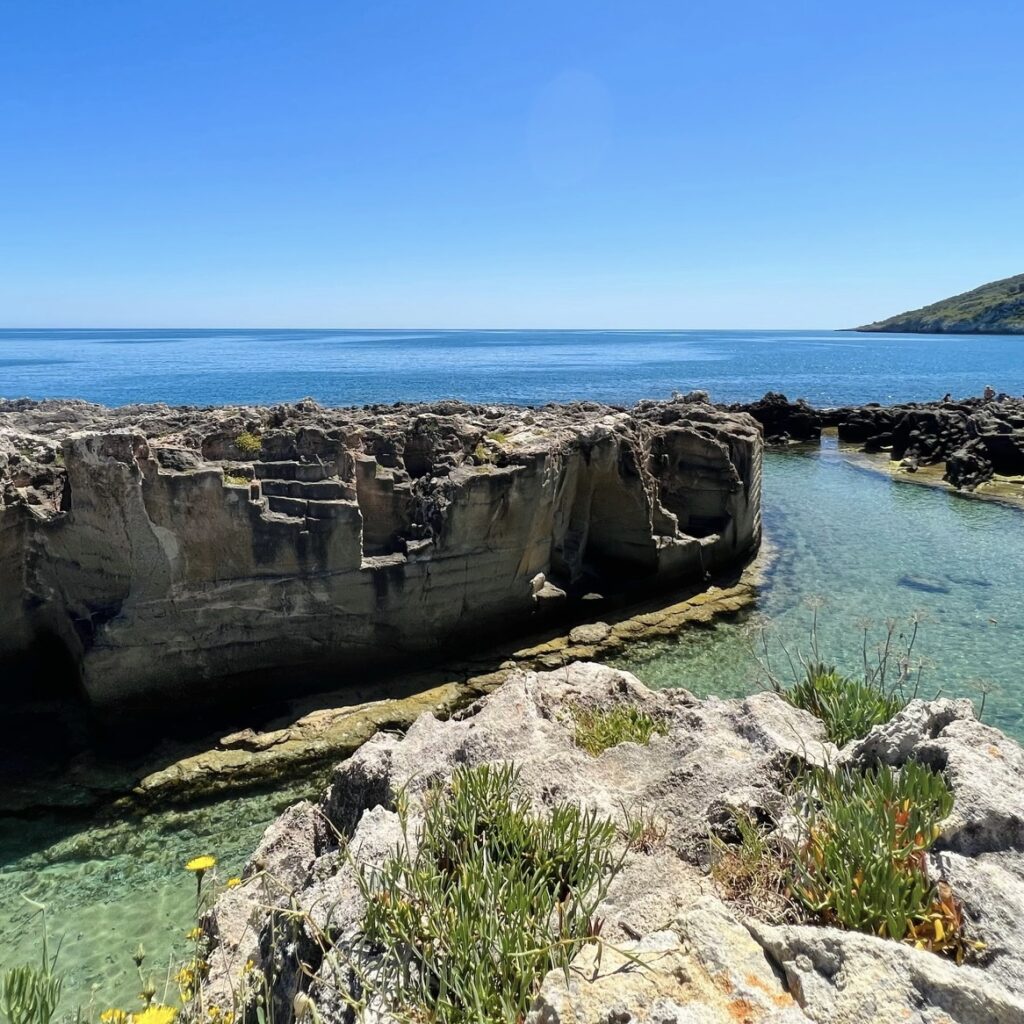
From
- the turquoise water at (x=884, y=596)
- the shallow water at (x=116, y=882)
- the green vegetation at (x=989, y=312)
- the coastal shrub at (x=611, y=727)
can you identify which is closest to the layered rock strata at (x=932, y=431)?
the turquoise water at (x=884, y=596)

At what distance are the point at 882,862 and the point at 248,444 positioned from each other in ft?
43.2

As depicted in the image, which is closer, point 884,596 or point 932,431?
point 884,596

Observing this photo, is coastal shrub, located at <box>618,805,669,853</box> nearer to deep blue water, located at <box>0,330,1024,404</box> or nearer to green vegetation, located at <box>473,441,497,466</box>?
green vegetation, located at <box>473,441,497,466</box>

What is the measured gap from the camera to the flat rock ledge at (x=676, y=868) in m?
3.26

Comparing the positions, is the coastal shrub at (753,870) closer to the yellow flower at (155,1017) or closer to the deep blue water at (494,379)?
the yellow flower at (155,1017)

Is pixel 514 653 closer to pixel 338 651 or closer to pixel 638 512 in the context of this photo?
pixel 338 651

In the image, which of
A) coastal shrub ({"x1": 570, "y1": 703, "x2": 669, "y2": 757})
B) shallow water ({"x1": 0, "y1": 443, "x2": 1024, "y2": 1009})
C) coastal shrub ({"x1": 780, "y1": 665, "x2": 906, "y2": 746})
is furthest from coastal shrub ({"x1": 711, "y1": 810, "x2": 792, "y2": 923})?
shallow water ({"x1": 0, "y1": 443, "x2": 1024, "y2": 1009})

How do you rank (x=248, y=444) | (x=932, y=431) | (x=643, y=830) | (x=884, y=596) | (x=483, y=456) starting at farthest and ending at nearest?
(x=932, y=431) → (x=884, y=596) → (x=483, y=456) → (x=248, y=444) → (x=643, y=830)

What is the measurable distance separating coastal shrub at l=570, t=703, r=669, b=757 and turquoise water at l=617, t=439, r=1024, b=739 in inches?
159

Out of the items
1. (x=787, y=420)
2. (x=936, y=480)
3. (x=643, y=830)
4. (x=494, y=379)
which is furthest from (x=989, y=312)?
(x=643, y=830)

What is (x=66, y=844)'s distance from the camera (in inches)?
380

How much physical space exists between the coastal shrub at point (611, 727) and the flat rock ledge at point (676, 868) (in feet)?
0.50

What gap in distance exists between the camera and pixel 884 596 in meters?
18.4

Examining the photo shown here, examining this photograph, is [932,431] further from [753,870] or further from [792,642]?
[753,870]
